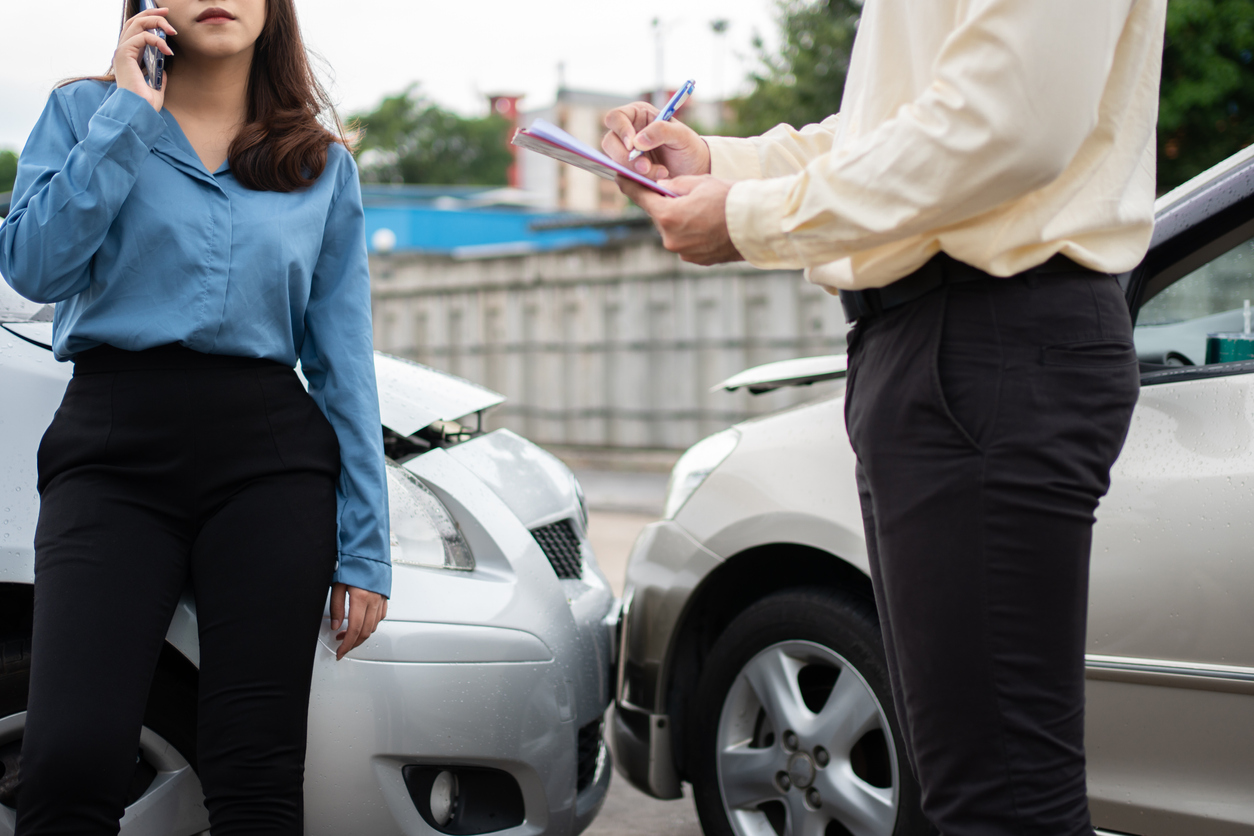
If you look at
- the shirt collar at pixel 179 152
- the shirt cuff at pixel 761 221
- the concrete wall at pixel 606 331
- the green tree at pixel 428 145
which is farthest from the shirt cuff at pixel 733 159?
the green tree at pixel 428 145

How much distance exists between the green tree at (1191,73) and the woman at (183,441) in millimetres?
8621

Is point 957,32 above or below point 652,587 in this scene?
above

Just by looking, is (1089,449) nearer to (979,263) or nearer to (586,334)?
(979,263)

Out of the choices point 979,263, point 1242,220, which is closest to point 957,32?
point 979,263

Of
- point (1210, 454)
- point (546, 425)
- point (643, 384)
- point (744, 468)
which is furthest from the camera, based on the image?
point (546, 425)

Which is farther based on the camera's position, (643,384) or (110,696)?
(643,384)

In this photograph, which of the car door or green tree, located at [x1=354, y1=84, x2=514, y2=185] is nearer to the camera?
the car door

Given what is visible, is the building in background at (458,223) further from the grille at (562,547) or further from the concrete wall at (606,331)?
the grille at (562,547)

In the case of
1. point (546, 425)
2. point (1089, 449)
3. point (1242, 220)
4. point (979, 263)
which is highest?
point (1242, 220)

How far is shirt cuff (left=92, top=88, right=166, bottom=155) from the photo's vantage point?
1.52 meters

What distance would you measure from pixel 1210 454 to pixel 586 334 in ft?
38.1

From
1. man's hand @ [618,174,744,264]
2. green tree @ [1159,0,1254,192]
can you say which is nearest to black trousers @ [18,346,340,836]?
man's hand @ [618,174,744,264]

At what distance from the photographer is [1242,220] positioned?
210 centimetres

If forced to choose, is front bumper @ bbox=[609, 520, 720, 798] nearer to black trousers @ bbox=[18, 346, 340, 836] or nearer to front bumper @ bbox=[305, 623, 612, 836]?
front bumper @ bbox=[305, 623, 612, 836]
